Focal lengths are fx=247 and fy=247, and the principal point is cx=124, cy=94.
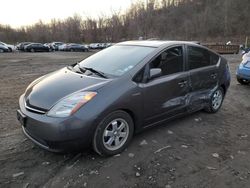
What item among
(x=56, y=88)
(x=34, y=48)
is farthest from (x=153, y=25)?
(x=56, y=88)

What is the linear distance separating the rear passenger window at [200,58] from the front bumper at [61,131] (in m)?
2.32

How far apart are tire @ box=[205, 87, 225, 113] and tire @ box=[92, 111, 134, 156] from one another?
2243mm

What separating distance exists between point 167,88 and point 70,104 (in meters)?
1.59

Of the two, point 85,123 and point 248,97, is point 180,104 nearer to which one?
point 85,123

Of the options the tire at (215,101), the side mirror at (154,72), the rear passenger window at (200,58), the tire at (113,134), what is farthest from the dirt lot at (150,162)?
the rear passenger window at (200,58)

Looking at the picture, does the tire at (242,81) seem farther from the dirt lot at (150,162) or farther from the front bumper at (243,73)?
the dirt lot at (150,162)

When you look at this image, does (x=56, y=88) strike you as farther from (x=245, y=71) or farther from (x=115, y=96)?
(x=245, y=71)

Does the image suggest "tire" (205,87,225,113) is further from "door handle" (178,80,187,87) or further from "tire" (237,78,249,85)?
"tire" (237,78,249,85)

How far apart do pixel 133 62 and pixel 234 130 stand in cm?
224

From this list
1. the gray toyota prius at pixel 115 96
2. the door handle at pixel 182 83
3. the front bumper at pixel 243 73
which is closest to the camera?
the gray toyota prius at pixel 115 96

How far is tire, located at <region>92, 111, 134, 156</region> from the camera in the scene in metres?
3.12

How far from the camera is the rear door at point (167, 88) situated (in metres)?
3.62

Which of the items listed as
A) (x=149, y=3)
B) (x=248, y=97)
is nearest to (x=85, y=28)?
(x=149, y=3)

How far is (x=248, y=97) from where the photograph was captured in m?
6.70
